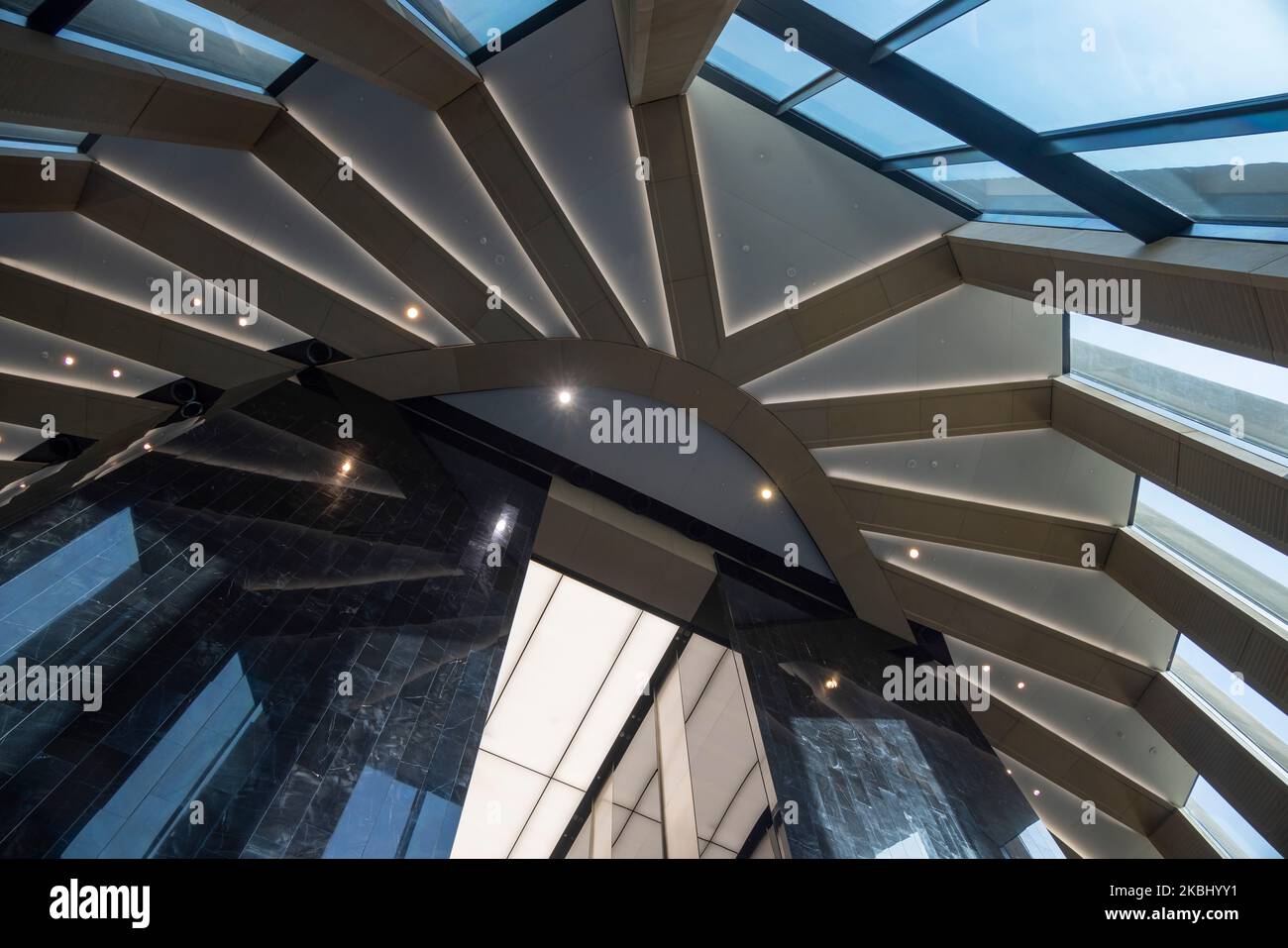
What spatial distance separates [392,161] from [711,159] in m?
5.49

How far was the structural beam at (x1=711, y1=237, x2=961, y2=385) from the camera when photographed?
13.9 m

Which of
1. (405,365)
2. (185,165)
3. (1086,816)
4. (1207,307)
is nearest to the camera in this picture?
(1207,307)

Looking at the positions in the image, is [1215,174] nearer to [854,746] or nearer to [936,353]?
[936,353]

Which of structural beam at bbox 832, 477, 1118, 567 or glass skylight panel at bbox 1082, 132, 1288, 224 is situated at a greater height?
glass skylight panel at bbox 1082, 132, 1288, 224

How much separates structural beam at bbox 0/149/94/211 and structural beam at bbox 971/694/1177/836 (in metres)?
19.4

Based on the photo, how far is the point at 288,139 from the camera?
12766 mm

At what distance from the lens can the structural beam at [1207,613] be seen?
11547 millimetres

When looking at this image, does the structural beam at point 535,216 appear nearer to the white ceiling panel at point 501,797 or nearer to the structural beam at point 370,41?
the structural beam at point 370,41

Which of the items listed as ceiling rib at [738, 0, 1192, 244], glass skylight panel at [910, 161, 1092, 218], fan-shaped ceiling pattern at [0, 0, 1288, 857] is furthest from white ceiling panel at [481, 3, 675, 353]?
glass skylight panel at [910, 161, 1092, 218]

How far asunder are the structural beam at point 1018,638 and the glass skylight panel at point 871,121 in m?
8.33

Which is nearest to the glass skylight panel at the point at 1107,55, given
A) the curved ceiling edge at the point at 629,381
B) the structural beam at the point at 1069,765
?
the curved ceiling edge at the point at 629,381

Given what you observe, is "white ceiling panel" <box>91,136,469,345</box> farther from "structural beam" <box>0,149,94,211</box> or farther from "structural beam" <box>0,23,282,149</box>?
"structural beam" <box>0,23,282,149</box>

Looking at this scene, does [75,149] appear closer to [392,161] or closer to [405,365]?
[392,161]
